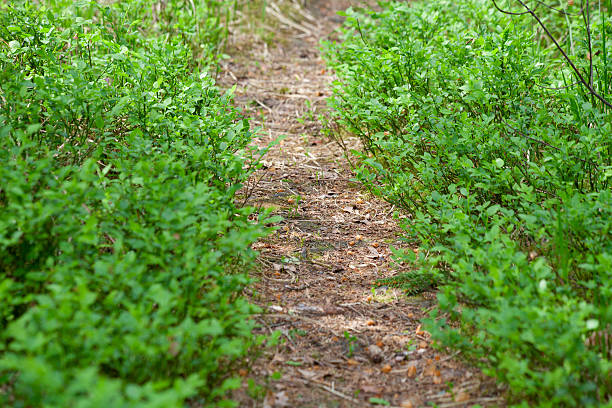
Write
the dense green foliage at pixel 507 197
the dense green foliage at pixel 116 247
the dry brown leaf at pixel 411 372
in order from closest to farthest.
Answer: the dense green foliage at pixel 116 247 < the dense green foliage at pixel 507 197 < the dry brown leaf at pixel 411 372

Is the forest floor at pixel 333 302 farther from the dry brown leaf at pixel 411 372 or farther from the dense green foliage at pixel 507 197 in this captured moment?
the dense green foliage at pixel 507 197

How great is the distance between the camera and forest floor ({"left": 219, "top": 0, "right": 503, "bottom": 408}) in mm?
2400

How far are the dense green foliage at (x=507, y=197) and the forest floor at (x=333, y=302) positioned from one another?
0.18m

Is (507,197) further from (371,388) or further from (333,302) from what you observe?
(371,388)

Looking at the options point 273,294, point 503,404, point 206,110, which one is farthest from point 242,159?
point 503,404

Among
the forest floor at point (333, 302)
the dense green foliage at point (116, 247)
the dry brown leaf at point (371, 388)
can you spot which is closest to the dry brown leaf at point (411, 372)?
the forest floor at point (333, 302)

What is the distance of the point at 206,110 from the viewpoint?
3.35 m

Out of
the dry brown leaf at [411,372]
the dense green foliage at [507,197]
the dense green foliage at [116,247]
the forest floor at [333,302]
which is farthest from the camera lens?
the dry brown leaf at [411,372]

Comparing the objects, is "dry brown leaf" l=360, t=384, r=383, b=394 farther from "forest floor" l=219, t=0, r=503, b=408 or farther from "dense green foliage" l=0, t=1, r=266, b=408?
"dense green foliage" l=0, t=1, r=266, b=408

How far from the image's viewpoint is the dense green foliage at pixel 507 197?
207 centimetres

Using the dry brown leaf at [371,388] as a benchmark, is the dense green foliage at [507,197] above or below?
above

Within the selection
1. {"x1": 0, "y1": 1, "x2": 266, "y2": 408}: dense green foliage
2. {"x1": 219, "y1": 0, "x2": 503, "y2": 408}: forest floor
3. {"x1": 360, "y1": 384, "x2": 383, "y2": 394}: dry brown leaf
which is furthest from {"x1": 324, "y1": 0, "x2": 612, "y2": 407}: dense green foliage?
{"x1": 0, "y1": 1, "x2": 266, "y2": 408}: dense green foliage

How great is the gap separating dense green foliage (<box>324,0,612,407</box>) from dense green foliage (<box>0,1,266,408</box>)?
3.08 ft

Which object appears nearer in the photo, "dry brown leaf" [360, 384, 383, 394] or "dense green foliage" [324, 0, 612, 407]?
"dense green foliage" [324, 0, 612, 407]
